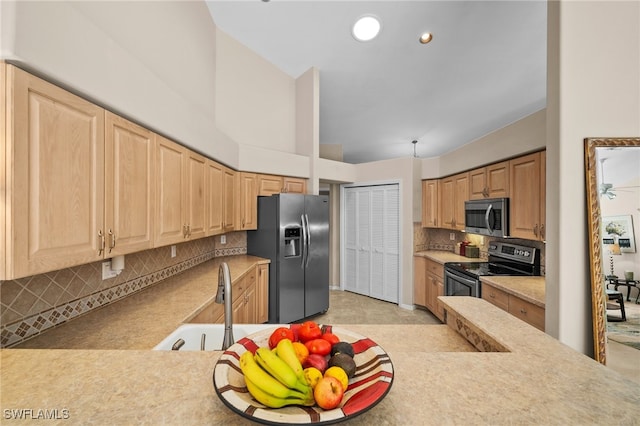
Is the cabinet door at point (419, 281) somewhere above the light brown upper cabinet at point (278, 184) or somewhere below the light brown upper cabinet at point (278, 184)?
below

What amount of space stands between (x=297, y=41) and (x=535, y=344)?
12.4 feet

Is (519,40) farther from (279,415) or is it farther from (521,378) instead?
(279,415)

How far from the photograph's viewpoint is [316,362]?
633 millimetres

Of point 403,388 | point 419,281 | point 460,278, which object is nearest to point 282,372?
point 403,388

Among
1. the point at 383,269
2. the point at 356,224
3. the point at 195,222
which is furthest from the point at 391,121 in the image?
the point at 195,222

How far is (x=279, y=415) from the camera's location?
515 millimetres

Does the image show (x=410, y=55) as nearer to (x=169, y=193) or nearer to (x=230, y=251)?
(x=169, y=193)

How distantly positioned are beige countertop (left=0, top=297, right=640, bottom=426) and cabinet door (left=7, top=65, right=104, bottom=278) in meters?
0.39

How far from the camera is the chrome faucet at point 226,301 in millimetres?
1100

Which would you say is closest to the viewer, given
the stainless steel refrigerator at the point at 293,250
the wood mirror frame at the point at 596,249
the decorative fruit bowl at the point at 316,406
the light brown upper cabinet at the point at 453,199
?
the decorative fruit bowl at the point at 316,406

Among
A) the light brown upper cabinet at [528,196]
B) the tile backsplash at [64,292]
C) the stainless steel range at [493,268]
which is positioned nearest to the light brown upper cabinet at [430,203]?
the stainless steel range at [493,268]

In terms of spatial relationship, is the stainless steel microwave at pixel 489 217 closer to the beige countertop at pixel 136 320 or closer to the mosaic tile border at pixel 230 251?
the beige countertop at pixel 136 320

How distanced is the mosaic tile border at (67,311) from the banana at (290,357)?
4.63 feet

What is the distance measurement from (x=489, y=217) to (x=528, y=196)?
18.9 inches
